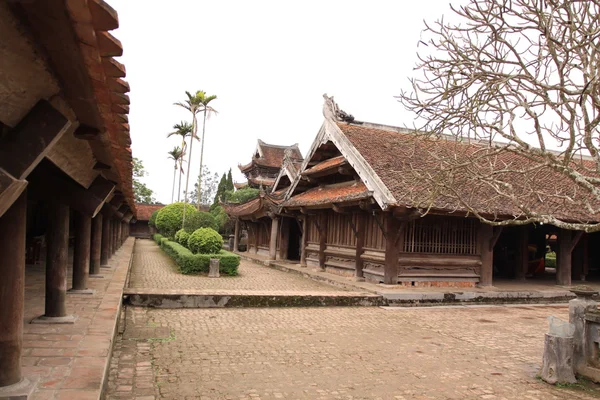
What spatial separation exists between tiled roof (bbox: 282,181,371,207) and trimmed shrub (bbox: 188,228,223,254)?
3.33 metres

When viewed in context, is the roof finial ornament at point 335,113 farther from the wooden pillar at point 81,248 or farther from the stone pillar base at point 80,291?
the stone pillar base at point 80,291

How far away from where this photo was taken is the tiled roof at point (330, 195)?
13891mm

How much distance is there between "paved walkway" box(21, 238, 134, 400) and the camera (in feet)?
12.9

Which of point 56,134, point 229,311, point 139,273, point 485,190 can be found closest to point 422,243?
point 485,190

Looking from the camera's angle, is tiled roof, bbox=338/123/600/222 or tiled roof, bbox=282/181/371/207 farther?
tiled roof, bbox=282/181/371/207

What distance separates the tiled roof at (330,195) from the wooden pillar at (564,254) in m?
6.90

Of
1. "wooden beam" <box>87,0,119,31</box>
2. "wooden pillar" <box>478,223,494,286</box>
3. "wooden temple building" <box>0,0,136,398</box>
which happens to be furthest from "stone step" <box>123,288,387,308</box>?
"wooden beam" <box>87,0,119,31</box>

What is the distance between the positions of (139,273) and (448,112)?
39.6ft

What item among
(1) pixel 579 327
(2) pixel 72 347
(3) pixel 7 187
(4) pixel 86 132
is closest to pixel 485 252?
(1) pixel 579 327

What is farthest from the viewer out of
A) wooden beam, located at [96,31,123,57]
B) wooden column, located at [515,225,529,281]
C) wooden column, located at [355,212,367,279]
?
wooden column, located at [515,225,529,281]

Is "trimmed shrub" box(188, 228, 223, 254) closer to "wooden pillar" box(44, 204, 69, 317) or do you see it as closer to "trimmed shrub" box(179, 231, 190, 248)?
"trimmed shrub" box(179, 231, 190, 248)

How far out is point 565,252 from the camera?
15.6 meters

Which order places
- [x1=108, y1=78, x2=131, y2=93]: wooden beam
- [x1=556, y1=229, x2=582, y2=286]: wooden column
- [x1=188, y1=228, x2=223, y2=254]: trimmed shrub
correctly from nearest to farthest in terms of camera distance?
1. [x1=108, y1=78, x2=131, y2=93]: wooden beam
2. [x1=556, y1=229, x2=582, y2=286]: wooden column
3. [x1=188, y1=228, x2=223, y2=254]: trimmed shrub

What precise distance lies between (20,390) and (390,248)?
10651mm
